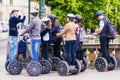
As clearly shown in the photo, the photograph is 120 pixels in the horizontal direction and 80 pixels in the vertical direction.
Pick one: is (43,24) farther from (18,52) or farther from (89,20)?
(89,20)

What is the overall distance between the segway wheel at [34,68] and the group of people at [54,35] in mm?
242

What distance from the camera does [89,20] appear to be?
41312 mm

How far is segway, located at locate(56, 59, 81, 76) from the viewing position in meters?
14.3

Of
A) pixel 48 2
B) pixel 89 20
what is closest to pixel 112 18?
pixel 89 20

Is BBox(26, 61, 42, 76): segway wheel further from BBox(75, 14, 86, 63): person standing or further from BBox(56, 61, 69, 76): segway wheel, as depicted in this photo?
BBox(75, 14, 86, 63): person standing

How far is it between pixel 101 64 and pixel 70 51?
4.39 ft

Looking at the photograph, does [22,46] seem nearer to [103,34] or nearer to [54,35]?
[54,35]

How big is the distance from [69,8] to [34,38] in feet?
84.4

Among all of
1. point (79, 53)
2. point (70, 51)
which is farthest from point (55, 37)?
point (70, 51)

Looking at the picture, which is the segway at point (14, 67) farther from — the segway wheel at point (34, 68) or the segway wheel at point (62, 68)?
the segway wheel at point (62, 68)

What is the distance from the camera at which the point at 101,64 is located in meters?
15.3

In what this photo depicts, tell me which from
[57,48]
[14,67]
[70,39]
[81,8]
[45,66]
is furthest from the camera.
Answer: [81,8]

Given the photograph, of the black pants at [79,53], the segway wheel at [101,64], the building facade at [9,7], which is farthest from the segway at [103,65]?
the building facade at [9,7]

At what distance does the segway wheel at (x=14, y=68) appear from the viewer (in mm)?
14859
